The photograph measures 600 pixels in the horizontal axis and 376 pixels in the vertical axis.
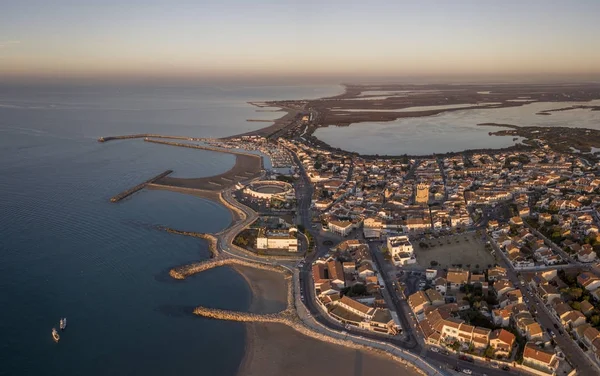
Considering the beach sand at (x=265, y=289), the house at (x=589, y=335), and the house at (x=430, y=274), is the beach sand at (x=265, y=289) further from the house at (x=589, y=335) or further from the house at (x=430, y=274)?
the house at (x=589, y=335)

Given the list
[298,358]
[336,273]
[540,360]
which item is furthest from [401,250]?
[298,358]

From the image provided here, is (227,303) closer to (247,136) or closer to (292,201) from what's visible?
(292,201)

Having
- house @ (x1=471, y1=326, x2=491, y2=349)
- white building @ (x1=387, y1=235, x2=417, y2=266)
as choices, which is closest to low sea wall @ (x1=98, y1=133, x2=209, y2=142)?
white building @ (x1=387, y1=235, x2=417, y2=266)

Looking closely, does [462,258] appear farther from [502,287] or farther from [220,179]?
[220,179]

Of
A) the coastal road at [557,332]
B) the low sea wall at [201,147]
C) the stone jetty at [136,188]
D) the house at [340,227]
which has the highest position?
the low sea wall at [201,147]

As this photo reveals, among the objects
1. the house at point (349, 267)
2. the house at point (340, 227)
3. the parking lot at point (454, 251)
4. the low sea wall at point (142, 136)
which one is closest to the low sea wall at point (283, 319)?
the house at point (349, 267)

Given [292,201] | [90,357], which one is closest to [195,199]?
[292,201]
